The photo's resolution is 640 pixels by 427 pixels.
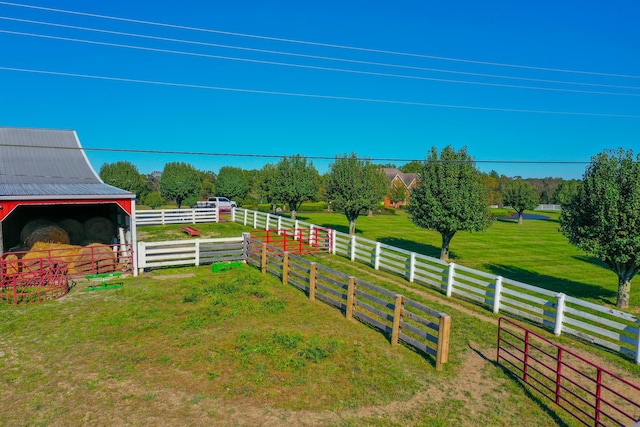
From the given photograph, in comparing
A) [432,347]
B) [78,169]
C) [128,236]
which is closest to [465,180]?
[432,347]

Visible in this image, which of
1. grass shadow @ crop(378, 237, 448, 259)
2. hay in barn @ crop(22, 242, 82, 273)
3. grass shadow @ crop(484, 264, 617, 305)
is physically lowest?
grass shadow @ crop(484, 264, 617, 305)

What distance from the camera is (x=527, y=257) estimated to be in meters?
25.9

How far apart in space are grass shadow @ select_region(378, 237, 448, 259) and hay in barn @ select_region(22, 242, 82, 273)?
19.0m

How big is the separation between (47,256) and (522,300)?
58.7 feet

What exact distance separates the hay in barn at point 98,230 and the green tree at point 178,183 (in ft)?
97.0

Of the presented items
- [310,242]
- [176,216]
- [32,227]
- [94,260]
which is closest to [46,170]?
[32,227]

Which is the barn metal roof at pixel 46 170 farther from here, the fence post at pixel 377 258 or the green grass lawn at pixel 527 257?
the green grass lawn at pixel 527 257

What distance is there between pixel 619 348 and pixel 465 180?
39.9 feet

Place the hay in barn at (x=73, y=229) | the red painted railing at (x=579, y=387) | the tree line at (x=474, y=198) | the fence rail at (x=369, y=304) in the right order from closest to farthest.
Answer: the red painted railing at (x=579, y=387) → the fence rail at (x=369, y=304) → the tree line at (x=474, y=198) → the hay in barn at (x=73, y=229)

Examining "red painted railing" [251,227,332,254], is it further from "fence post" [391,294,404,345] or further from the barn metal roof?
"fence post" [391,294,404,345]

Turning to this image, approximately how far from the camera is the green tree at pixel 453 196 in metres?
20.3

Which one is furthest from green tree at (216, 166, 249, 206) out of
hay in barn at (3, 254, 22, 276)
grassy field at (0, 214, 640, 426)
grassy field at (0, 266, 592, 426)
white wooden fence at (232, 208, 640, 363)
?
grassy field at (0, 266, 592, 426)

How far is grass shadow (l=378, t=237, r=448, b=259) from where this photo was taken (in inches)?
1025

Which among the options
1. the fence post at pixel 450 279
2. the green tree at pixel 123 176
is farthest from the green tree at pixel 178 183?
the fence post at pixel 450 279
